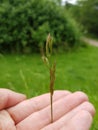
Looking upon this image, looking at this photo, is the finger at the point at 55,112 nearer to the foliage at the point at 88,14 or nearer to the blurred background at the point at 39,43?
the blurred background at the point at 39,43

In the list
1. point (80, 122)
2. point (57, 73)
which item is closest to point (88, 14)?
point (57, 73)

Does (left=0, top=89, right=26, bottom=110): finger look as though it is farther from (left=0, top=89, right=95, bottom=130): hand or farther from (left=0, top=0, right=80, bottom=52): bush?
(left=0, top=0, right=80, bottom=52): bush

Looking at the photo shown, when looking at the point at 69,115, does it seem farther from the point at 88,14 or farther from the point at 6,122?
the point at 88,14

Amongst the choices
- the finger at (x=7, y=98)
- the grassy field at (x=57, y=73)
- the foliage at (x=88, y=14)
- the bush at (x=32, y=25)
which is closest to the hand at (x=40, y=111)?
the finger at (x=7, y=98)

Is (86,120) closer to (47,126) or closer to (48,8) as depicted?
(47,126)

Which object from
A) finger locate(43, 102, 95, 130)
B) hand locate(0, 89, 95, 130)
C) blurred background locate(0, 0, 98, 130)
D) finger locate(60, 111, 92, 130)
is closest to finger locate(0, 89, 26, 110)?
hand locate(0, 89, 95, 130)

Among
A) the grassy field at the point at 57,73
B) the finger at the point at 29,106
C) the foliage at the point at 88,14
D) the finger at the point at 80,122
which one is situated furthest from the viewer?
the foliage at the point at 88,14
